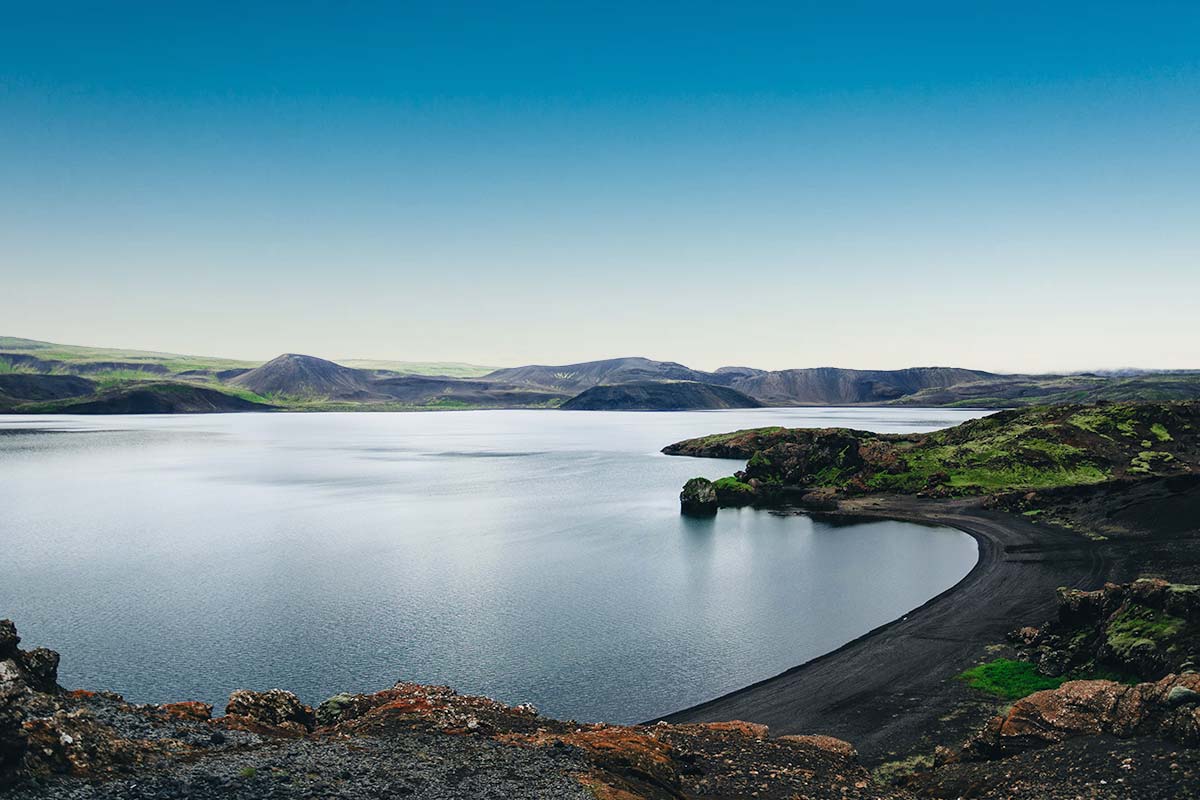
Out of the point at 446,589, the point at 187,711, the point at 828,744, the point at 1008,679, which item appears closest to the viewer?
the point at 187,711

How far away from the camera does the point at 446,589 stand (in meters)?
53.6

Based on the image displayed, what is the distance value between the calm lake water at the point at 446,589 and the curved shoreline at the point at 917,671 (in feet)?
6.36

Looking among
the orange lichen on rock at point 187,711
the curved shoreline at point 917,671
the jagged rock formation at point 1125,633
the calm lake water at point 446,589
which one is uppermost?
the orange lichen on rock at point 187,711

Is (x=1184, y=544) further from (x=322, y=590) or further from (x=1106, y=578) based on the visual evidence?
(x=322, y=590)

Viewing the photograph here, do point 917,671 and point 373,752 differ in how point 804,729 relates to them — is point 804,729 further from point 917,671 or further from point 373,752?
point 373,752

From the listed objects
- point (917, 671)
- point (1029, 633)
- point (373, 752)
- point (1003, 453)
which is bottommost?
point (917, 671)

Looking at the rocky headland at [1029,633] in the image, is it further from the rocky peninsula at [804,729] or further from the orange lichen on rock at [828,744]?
the orange lichen on rock at [828,744]

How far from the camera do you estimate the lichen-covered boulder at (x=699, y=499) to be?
3765 inches

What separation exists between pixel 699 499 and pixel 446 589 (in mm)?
51675

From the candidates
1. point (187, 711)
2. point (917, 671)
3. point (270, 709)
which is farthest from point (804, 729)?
point (187, 711)

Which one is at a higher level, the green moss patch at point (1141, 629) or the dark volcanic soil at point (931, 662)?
the green moss patch at point (1141, 629)

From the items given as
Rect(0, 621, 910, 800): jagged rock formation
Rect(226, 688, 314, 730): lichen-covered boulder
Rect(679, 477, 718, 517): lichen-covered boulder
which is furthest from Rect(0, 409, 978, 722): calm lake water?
Rect(226, 688, 314, 730): lichen-covered boulder

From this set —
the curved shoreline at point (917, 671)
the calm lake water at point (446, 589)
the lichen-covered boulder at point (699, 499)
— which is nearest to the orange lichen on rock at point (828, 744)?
the curved shoreline at point (917, 671)

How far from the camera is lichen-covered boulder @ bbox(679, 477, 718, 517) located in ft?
314
